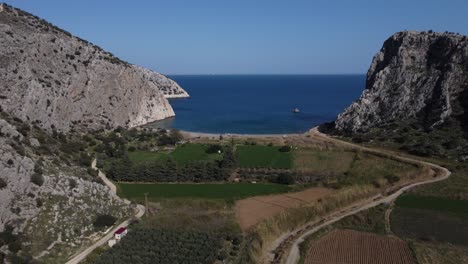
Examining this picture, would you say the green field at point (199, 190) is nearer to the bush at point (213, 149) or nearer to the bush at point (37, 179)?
the bush at point (37, 179)

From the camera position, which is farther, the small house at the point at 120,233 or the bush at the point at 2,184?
the bush at the point at 2,184

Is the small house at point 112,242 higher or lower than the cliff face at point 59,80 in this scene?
lower

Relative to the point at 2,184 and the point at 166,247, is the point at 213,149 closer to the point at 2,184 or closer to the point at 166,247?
the point at 166,247

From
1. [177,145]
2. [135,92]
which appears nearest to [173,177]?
[177,145]

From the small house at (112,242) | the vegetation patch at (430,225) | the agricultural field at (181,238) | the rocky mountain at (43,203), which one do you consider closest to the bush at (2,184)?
the rocky mountain at (43,203)

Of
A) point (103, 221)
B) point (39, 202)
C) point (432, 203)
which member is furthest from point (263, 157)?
point (39, 202)

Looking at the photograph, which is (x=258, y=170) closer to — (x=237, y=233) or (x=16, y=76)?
(x=237, y=233)
